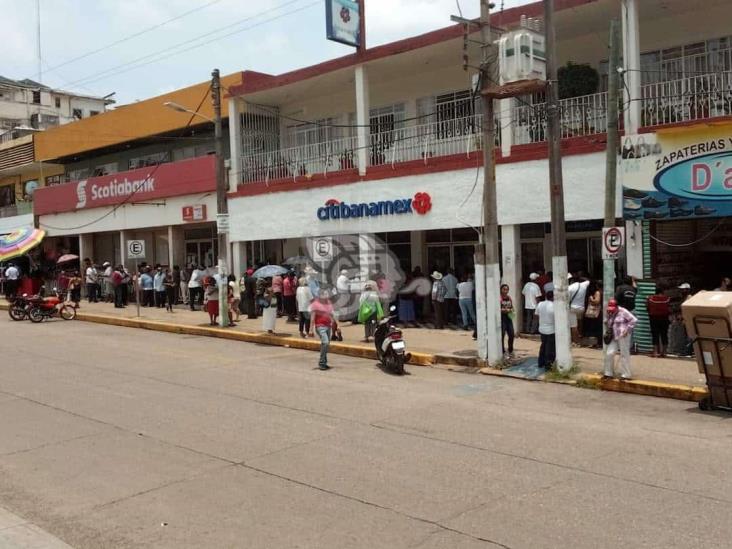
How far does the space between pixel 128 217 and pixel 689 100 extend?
70.5ft

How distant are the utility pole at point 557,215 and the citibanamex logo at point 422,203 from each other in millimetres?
5899

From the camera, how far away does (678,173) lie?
43.1ft

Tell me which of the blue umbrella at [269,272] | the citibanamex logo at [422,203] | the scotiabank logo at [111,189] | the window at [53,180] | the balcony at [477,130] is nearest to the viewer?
the balcony at [477,130]

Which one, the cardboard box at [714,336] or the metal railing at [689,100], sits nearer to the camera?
the cardboard box at [714,336]

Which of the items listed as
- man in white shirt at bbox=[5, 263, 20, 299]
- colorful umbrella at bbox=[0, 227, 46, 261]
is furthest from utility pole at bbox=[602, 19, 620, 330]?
colorful umbrella at bbox=[0, 227, 46, 261]

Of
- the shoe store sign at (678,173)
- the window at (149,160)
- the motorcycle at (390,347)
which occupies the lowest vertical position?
the motorcycle at (390,347)

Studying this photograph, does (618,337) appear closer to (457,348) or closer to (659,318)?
(659,318)

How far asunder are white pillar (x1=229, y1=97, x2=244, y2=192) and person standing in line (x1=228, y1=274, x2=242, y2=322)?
320cm

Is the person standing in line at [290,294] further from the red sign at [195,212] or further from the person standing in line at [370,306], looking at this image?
the red sign at [195,212]

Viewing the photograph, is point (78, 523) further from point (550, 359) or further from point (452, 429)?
point (550, 359)

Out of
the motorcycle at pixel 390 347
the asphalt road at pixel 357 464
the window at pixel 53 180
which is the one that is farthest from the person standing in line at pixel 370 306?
the window at pixel 53 180

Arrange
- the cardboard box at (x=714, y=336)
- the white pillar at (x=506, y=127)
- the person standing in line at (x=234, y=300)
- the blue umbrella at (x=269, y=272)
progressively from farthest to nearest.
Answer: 1. the person standing in line at (x=234, y=300)
2. the blue umbrella at (x=269, y=272)
3. the white pillar at (x=506, y=127)
4. the cardboard box at (x=714, y=336)

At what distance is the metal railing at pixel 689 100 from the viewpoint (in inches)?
535

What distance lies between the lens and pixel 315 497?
5.85 m
